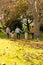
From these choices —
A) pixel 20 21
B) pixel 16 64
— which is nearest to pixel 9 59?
pixel 16 64

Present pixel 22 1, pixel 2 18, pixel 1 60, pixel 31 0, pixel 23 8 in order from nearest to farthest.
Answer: pixel 1 60
pixel 31 0
pixel 22 1
pixel 23 8
pixel 2 18

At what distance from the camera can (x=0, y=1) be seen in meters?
30.9

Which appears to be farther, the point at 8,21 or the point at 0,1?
the point at 8,21

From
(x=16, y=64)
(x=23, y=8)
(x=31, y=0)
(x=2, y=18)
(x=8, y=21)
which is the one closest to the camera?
(x=16, y=64)

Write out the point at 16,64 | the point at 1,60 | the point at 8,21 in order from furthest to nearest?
the point at 8,21 < the point at 1,60 < the point at 16,64

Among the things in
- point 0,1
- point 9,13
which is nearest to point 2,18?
point 9,13

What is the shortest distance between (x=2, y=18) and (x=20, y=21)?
18.1ft

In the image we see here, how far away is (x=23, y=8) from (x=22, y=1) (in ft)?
6.59

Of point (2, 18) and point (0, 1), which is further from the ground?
point (0, 1)

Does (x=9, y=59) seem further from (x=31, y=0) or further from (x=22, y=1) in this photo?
(x=22, y=1)

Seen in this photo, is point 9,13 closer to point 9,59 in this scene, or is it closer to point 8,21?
point 8,21

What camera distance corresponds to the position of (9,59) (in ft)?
46.2

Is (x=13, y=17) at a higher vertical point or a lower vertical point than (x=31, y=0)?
lower

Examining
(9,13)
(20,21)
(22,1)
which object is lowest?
(20,21)
